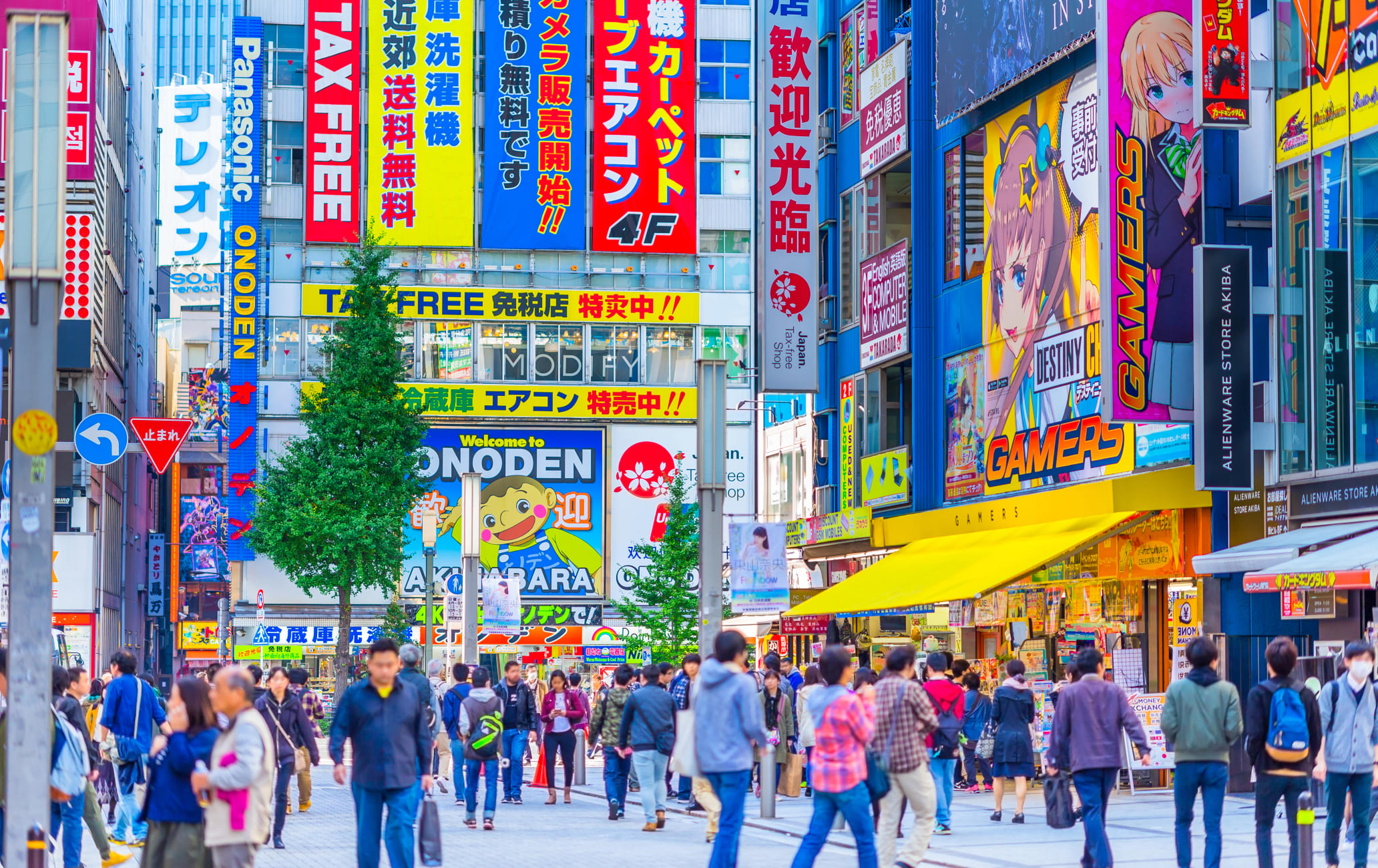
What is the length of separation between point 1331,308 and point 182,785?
50.4 feet

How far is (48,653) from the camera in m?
10.9

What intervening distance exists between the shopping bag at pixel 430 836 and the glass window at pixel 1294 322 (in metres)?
13.1

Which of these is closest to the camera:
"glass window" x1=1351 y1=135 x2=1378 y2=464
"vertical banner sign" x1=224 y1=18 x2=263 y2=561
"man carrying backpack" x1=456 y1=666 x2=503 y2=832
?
"glass window" x1=1351 y1=135 x2=1378 y2=464

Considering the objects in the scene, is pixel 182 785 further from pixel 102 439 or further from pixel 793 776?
pixel 793 776

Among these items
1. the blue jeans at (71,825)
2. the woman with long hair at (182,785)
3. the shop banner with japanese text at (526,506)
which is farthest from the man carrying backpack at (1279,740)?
the shop banner with japanese text at (526,506)

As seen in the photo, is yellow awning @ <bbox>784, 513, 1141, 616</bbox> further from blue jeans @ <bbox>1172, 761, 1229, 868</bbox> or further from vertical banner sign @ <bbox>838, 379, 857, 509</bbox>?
blue jeans @ <bbox>1172, 761, 1229, 868</bbox>

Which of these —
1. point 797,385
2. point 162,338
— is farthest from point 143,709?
point 162,338

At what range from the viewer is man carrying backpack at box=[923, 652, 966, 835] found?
19.1m

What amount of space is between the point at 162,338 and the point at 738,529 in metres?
77.7

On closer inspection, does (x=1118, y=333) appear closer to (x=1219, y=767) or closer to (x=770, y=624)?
(x=1219, y=767)

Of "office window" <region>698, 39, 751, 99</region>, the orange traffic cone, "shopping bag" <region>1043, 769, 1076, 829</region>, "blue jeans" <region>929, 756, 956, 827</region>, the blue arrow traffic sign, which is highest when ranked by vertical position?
"office window" <region>698, 39, 751, 99</region>

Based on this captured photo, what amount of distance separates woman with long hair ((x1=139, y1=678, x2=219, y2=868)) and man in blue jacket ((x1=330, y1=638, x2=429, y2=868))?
2.46 meters

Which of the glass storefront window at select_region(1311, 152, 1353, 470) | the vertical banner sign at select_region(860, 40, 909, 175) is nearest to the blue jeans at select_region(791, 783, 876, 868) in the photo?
the glass storefront window at select_region(1311, 152, 1353, 470)

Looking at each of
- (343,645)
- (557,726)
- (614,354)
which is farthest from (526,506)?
(557,726)
